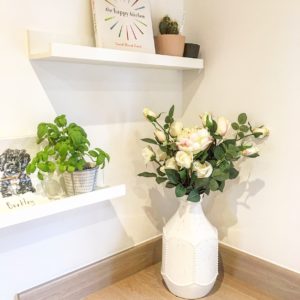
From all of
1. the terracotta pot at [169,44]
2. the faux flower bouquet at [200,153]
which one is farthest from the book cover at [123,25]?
the faux flower bouquet at [200,153]

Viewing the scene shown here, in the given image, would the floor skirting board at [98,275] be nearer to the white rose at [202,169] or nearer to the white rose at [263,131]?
the white rose at [202,169]

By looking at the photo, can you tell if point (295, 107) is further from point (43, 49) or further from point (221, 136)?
point (43, 49)

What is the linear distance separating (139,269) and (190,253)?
0.99ft

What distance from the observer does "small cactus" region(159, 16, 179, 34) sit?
1188 mm

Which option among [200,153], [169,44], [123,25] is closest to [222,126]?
[200,153]

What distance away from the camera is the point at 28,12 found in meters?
0.95

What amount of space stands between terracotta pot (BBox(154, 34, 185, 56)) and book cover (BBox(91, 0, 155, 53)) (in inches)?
1.3

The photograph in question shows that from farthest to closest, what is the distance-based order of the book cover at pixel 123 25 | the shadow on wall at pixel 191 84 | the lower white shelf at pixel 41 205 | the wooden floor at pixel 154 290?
the shadow on wall at pixel 191 84
the wooden floor at pixel 154 290
the book cover at pixel 123 25
the lower white shelf at pixel 41 205

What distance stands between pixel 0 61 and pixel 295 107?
87cm

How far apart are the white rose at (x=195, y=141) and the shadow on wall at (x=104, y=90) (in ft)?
0.95

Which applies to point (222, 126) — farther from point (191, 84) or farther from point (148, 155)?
point (191, 84)

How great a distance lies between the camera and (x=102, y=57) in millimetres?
966

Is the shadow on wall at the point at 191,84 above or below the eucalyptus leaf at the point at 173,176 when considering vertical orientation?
above

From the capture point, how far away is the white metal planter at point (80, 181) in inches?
38.0
